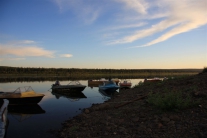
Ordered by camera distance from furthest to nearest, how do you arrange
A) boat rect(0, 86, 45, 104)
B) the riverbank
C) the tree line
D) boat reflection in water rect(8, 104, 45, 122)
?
the tree line, boat rect(0, 86, 45, 104), boat reflection in water rect(8, 104, 45, 122), the riverbank

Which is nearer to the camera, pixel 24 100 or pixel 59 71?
pixel 24 100

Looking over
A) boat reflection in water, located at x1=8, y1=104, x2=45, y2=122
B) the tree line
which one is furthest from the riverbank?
the tree line

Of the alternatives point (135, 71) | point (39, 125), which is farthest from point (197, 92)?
point (135, 71)

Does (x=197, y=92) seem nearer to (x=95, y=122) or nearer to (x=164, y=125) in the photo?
(x=164, y=125)

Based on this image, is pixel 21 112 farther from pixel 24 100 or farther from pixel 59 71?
pixel 59 71

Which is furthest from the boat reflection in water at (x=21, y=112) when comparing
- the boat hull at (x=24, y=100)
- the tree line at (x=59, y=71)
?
the tree line at (x=59, y=71)

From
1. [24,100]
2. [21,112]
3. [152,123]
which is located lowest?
[21,112]

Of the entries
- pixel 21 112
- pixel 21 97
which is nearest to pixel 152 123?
pixel 21 112

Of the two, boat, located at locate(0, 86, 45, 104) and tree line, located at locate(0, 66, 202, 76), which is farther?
tree line, located at locate(0, 66, 202, 76)

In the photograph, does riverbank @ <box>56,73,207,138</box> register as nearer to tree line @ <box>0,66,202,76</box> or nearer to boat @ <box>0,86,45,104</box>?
boat @ <box>0,86,45,104</box>

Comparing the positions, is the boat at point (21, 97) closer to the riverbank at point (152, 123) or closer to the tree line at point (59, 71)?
the riverbank at point (152, 123)

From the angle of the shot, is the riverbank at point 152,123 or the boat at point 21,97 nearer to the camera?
the riverbank at point 152,123

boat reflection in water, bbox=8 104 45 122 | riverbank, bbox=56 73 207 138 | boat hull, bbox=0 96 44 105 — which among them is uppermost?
riverbank, bbox=56 73 207 138

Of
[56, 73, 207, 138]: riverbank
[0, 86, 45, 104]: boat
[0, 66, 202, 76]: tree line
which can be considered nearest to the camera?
[56, 73, 207, 138]: riverbank
